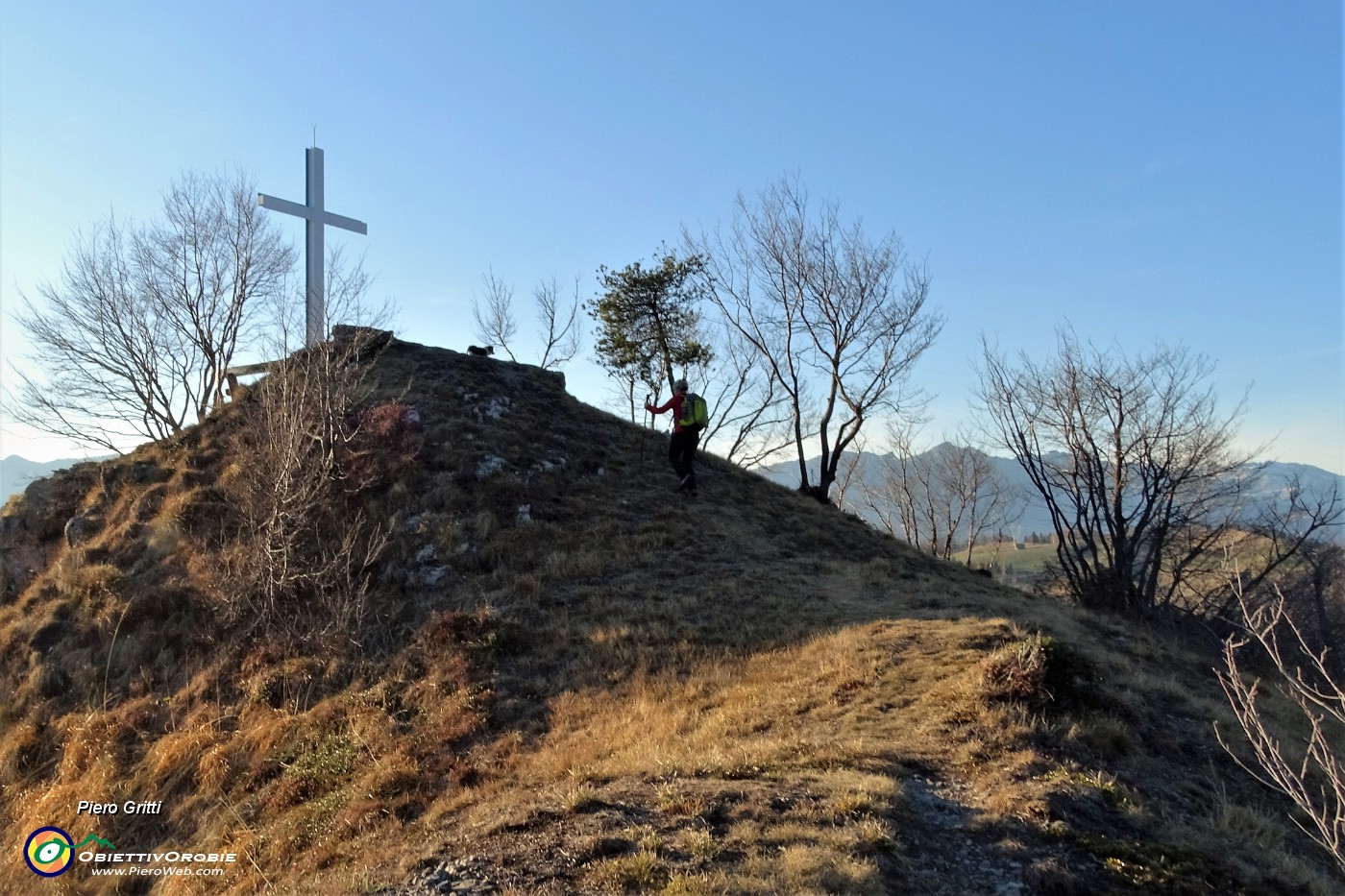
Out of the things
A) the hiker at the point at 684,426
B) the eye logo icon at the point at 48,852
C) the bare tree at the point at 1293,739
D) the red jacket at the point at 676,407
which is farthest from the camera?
the hiker at the point at 684,426

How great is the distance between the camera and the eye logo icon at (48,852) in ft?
25.4

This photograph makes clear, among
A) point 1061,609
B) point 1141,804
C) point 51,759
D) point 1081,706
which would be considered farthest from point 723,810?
point 1061,609

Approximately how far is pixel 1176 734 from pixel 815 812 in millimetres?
4396

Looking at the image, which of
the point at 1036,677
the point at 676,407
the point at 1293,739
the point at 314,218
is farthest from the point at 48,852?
the point at 314,218

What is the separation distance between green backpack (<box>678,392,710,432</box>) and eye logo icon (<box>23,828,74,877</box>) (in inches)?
411

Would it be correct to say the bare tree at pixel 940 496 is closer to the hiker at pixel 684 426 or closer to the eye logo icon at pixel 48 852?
the hiker at pixel 684 426

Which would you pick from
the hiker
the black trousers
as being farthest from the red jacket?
the black trousers

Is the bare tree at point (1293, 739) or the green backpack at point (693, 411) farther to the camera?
the green backpack at point (693, 411)

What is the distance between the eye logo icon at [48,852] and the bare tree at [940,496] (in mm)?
34730

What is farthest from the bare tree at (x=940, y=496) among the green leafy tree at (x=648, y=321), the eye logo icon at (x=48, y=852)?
the eye logo icon at (x=48, y=852)

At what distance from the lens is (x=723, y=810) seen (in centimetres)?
505

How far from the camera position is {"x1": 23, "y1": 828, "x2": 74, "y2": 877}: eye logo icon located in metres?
7.73

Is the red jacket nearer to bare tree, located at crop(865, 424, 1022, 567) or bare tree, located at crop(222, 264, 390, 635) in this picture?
bare tree, located at crop(222, 264, 390, 635)

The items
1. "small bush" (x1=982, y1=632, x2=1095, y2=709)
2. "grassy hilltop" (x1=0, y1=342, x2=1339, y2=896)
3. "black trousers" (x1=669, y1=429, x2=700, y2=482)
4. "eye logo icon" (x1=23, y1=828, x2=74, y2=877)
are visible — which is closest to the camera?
"grassy hilltop" (x1=0, y1=342, x2=1339, y2=896)
